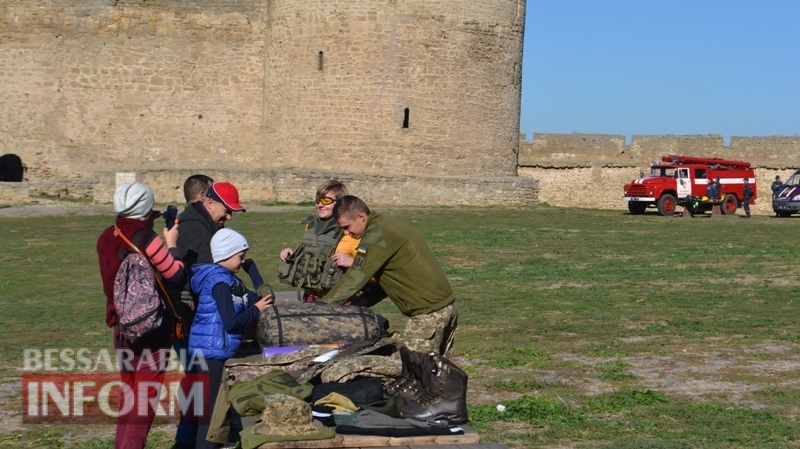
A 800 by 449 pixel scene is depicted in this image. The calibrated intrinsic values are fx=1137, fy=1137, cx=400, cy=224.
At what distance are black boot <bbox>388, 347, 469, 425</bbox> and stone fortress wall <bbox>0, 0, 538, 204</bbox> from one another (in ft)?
68.6

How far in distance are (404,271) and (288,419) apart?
1.87m

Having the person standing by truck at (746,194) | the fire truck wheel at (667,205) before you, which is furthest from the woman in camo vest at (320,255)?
the person standing by truck at (746,194)

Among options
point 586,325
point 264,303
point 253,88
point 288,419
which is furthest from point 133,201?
point 253,88

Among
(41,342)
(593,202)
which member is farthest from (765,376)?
(593,202)

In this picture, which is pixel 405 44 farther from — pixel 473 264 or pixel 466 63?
pixel 473 264

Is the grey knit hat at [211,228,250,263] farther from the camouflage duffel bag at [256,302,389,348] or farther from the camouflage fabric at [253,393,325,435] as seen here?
the camouflage fabric at [253,393,325,435]

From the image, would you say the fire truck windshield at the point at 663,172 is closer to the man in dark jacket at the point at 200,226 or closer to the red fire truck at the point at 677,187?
the red fire truck at the point at 677,187

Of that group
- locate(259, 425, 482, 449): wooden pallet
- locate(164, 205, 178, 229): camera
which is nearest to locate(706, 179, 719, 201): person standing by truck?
locate(164, 205, 178, 229): camera

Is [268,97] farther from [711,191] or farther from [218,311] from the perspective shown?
[218,311]

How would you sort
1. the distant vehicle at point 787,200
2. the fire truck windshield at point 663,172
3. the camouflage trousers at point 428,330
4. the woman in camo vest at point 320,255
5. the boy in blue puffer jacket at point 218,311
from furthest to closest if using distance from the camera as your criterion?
the fire truck windshield at point 663,172, the distant vehicle at point 787,200, the woman in camo vest at point 320,255, the camouflage trousers at point 428,330, the boy in blue puffer jacket at point 218,311

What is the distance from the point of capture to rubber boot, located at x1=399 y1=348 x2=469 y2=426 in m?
5.25

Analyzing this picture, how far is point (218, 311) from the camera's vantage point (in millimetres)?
5992

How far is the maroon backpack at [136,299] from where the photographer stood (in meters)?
5.64

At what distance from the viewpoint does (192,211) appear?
23.4ft
